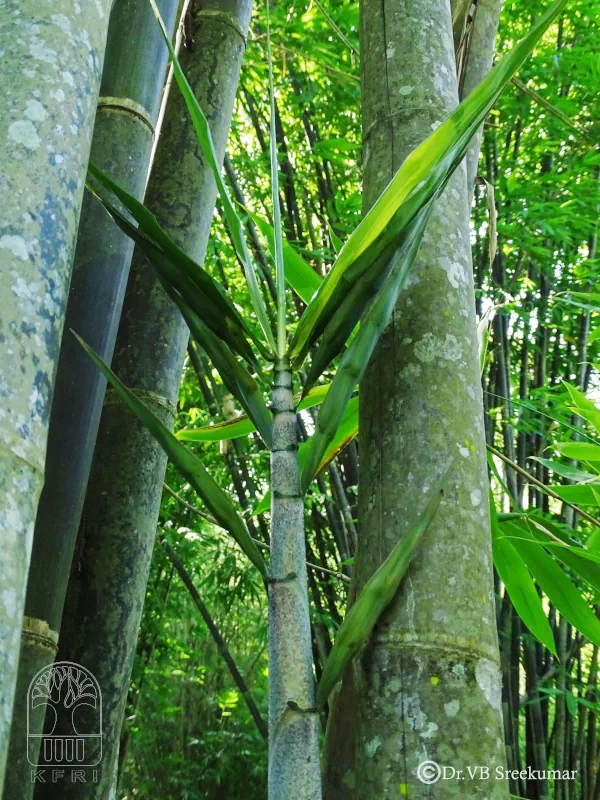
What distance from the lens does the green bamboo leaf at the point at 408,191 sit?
0.56 meters

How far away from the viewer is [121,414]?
877 mm

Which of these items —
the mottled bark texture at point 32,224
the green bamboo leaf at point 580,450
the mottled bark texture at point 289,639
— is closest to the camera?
the mottled bark texture at point 32,224

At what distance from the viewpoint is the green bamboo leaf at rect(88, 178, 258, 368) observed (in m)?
0.58

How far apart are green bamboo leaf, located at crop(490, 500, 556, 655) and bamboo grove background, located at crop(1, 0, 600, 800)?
108 cm

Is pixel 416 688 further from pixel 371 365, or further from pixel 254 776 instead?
pixel 254 776

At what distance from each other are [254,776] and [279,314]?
3414mm

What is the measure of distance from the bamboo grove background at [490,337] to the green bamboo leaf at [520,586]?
1.08 m

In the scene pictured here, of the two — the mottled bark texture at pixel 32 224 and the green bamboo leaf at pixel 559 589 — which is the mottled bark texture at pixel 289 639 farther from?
the green bamboo leaf at pixel 559 589

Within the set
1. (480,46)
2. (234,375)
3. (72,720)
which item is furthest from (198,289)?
(480,46)

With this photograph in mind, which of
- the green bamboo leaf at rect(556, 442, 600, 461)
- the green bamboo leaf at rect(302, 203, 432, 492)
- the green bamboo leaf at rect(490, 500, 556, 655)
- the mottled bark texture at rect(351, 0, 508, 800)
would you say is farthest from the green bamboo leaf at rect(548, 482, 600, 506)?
the green bamboo leaf at rect(302, 203, 432, 492)

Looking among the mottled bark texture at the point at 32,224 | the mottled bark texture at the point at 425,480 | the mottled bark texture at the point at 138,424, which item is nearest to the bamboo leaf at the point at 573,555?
the mottled bark texture at the point at 425,480

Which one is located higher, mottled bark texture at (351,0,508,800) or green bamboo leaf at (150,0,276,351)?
green bamboo leaf at (150,0,276,351)

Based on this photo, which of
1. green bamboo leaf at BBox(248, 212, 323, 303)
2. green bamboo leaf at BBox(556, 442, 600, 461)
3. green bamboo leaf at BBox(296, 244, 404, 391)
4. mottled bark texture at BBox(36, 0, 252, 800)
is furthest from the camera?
green bamboo leaf at BBox(556, 442, 600, 461)

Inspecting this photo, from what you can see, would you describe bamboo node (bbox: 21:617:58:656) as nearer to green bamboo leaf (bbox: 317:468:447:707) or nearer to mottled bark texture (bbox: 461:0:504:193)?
green bamboo leaf (bbox: 317:468:447:707)
